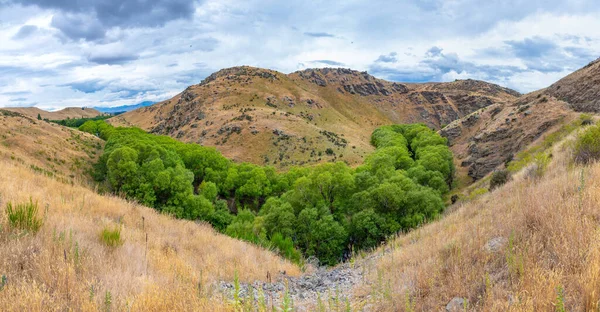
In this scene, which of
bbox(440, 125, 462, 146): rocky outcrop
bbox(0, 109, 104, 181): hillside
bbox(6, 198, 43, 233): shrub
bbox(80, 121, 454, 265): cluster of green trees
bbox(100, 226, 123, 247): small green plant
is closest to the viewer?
bbox(6, 198, 43, 233): shrub

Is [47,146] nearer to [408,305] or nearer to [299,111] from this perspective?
[408,305]

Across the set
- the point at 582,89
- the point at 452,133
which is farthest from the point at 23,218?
the point at 452,133

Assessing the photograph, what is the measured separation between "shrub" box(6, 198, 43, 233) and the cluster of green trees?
957cm

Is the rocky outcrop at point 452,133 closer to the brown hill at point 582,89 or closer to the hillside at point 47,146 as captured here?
the brown hill at point 582,89

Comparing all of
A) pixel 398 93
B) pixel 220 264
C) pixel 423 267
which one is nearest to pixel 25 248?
pixel 220 264

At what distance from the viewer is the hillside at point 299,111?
3209 inches

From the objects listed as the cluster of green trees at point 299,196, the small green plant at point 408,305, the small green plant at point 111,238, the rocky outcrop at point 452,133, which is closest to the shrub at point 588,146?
the cluster of green trees at point 299,196

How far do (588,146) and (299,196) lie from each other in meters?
22.6

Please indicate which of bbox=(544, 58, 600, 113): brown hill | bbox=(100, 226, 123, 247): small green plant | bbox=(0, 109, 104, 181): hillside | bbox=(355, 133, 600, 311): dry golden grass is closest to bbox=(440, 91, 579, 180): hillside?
bbox=(544, 58, 600, 113): brown hill

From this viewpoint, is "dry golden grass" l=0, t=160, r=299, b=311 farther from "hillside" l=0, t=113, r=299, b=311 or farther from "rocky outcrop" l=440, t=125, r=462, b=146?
"rocky outcrop" l=440, t=125, r=462, b=146

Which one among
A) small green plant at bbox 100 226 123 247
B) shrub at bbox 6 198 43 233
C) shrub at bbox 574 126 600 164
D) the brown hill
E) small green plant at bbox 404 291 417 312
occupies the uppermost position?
the brown hill

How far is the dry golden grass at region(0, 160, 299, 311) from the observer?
153 inches

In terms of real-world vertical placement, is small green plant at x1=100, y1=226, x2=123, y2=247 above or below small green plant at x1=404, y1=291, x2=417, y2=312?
above

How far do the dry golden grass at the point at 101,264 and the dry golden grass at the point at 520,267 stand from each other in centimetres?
→ 302
